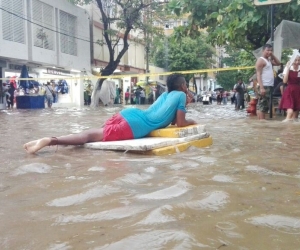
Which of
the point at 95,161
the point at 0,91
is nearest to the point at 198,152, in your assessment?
the point at 95,161

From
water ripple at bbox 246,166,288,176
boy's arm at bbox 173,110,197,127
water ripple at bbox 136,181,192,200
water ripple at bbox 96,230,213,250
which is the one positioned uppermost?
boy's arm at bbox 173,110,197,127

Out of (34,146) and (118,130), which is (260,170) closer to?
(118,130)

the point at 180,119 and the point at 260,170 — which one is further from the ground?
the point at 180,119

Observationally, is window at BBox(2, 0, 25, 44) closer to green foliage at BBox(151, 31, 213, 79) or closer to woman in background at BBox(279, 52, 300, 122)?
woman in background at BBox(279, 52, 300, 122)

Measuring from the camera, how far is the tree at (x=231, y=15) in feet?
33.4

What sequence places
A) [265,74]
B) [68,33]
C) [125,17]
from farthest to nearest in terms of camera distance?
[68,33] < [125,17] < [265,74]

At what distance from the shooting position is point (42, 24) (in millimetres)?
24656

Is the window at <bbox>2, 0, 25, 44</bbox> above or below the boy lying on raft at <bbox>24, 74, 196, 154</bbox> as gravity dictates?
above

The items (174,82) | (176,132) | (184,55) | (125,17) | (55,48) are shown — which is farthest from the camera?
(184,55)

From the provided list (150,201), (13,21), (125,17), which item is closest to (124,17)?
(125,17)

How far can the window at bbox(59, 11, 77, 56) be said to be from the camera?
26781 mm

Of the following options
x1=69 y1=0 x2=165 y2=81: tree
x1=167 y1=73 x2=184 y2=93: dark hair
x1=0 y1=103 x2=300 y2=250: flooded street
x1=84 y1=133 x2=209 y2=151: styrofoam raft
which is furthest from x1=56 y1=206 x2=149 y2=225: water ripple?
x1=69 y1=0 x2=165 y2=81: tree

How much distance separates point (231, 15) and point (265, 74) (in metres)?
2.68

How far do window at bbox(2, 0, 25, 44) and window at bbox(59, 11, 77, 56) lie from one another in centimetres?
402
